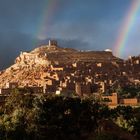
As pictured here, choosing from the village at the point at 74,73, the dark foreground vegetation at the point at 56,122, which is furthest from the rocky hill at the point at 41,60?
the dark foreground vegetation at the point at 56,122

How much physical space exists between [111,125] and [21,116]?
618 centimetres

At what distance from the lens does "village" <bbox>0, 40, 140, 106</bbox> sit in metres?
78.0

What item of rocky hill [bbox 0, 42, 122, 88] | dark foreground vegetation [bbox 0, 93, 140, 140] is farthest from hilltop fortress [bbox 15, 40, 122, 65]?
dark foreground vegetation [bbox 0, 93, 140, 140]

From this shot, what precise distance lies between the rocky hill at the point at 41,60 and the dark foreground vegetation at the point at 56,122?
6069 centimetres

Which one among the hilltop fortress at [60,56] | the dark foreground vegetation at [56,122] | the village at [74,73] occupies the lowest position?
the dark foreground vegetation at [56,122]

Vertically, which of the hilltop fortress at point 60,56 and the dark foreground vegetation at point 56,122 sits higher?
the hilltop fortress at point 60,56

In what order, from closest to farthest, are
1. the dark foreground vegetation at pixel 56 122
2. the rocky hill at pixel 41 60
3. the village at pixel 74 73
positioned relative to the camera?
1. the dark foreground vegetation at pixel 56 122
2. the village at pixel 74 73
3. the rocky hill at pixel 41 60

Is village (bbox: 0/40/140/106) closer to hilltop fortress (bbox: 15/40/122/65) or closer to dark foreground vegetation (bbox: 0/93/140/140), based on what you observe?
hilltop fortress (bbox: 15/40/122/65)

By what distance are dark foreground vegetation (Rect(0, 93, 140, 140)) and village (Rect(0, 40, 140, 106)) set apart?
4027 cm

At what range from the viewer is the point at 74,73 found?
9294cm

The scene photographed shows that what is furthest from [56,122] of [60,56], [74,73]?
[60,56]

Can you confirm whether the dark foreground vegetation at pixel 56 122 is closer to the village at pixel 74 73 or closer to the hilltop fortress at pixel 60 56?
the village at pixel 74 73

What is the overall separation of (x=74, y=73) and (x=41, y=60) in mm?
18667

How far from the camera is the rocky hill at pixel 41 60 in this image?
3889 inches
